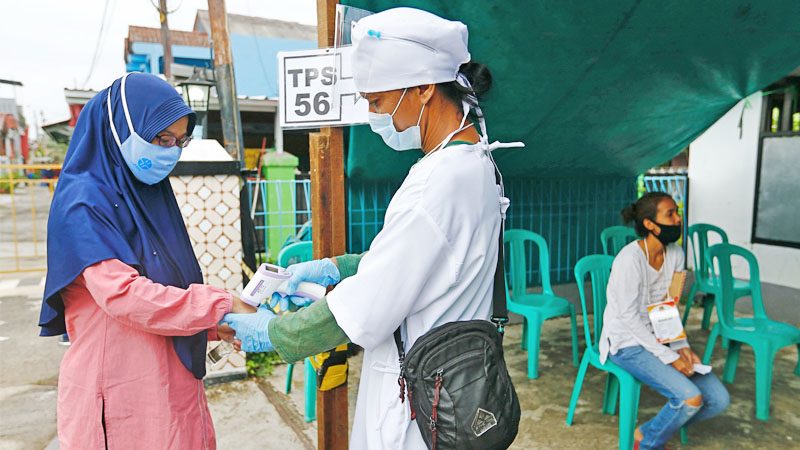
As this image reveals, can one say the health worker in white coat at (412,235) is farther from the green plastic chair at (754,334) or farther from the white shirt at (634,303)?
the green plastic chair at (754,334)

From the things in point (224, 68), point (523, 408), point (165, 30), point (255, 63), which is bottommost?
point (523, 408)

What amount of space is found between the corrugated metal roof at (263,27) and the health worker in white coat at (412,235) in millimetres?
14820

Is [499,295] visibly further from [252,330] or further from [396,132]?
[252,330]

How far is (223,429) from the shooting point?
309cm

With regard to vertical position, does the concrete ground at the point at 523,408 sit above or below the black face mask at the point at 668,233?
below

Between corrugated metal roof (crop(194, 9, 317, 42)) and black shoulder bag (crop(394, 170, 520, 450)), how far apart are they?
15.1m

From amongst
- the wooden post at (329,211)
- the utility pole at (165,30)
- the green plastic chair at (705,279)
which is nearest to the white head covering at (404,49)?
the wooden post at (329,211)

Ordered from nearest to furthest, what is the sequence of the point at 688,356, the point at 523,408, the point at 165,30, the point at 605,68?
the point at 688,356
the point at 605,68
the point at 523,408
the point at 165,30

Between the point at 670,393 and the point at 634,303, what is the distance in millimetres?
466

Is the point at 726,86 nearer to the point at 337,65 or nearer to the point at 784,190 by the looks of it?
the point at 784,190

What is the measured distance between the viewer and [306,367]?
313 cm

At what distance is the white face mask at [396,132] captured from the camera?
1319mm

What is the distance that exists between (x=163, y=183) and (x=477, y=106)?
104cm

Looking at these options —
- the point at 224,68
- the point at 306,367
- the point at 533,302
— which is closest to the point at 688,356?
the point at 533,302
